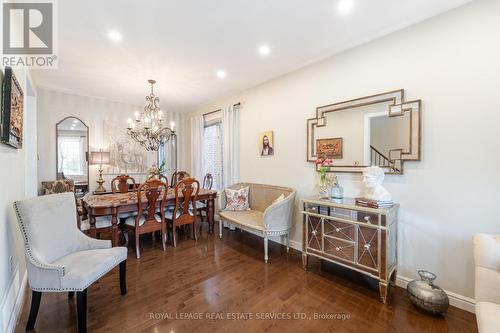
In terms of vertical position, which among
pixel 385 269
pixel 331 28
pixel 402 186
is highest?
pixel 331 28

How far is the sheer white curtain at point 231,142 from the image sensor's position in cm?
422

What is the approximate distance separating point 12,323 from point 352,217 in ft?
9.91

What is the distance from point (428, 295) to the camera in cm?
182

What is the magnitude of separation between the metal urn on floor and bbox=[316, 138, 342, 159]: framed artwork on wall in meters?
1.45

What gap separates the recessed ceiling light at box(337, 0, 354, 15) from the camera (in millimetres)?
1894

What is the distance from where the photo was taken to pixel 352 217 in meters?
2.25

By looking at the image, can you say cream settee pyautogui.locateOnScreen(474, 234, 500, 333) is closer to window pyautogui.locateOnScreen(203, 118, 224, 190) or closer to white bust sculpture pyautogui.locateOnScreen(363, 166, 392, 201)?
white bust sculpture pyautogui.locateOnScreen(363, 166, 392, 201)

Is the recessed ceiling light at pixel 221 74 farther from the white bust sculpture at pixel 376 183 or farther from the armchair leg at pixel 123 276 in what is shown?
the armchair leg at pixel 123 276

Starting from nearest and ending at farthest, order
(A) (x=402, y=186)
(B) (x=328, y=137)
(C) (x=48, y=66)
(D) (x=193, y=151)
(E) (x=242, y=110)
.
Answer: (A) (x=402, y=186) → (B) (x=328, y=137) → (C) (x=48, y=66) → (E) (x=242, y=110) → (D) (x=193, y=151)

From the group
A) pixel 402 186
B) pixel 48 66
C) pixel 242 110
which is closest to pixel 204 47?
pixel 242 110

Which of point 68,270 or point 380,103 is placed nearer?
point 68,270

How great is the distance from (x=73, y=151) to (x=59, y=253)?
133 inches

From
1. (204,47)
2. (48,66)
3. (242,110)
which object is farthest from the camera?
(242,110)

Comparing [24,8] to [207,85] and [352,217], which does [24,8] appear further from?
[352,217]
